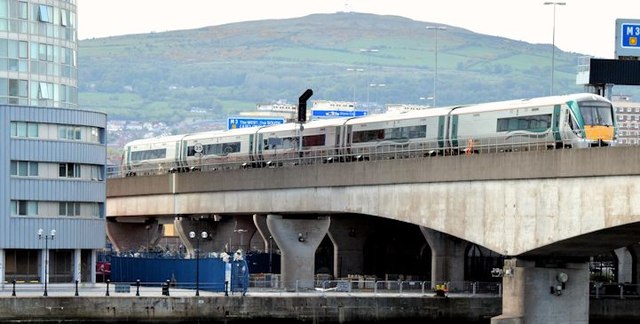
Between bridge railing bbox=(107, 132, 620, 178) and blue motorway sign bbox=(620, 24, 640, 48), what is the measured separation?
1408 centimetres

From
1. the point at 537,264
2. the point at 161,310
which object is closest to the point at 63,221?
the point at 161,310

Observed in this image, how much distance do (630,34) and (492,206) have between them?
82.2ft

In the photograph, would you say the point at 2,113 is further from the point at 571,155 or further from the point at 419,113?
the point at 571,155

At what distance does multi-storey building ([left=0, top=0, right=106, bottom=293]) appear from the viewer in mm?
97000

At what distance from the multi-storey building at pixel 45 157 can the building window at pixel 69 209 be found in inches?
2.2

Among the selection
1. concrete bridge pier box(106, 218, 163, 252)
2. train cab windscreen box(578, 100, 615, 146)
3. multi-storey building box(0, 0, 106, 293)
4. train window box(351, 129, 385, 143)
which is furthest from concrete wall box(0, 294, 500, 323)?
concrete bridge pier box(106, 218, 163, 252)

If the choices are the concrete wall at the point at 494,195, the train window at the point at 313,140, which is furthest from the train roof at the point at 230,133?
the concrete wall at the point at 494,195

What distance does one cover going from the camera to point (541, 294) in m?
82.9

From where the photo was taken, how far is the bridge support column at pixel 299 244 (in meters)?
105

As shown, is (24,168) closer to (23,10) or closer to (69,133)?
(69,133)

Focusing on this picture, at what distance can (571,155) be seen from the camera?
77.4 metres

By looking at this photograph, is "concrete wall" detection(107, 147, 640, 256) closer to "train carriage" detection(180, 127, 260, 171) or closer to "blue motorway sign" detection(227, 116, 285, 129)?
"train carriage" detection(180, 127, 260, 171)

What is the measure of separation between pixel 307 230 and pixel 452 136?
44.0ft

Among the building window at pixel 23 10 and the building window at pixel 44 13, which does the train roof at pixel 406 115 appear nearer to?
the building window at pixel 44 13
